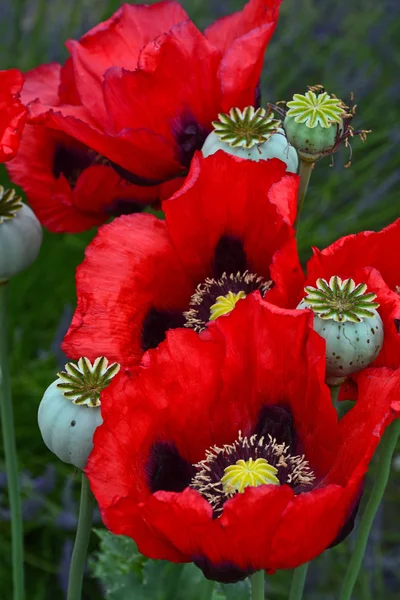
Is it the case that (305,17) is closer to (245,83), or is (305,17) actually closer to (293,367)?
(245,83)

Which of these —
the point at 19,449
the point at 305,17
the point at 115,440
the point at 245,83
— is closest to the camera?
the point at 115,440

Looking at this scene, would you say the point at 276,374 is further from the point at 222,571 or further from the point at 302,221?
the point at 302,221

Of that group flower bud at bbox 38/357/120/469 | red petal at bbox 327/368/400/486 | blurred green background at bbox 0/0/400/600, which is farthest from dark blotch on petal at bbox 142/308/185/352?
blurred green background at bbox 0/0/400/600

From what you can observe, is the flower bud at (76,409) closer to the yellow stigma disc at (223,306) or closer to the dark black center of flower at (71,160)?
the yellow stigma disc at (223,306)

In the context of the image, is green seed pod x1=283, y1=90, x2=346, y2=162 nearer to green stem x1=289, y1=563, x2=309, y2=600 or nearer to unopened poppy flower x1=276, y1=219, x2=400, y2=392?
unopened poppy flower x1=276, y1=219, x2=400, y2=392

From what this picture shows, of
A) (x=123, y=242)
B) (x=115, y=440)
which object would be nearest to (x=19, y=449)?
(x=123, y=242)

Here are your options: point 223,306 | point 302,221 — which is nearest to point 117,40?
point 223,306
